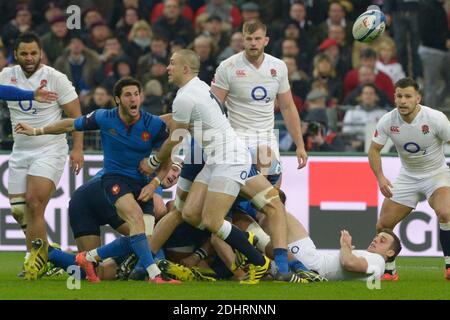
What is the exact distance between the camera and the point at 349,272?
1345 cm

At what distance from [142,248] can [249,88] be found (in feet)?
7.53

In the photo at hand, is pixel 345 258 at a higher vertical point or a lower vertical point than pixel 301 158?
lower

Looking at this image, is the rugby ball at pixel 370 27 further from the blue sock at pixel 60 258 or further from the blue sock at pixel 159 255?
the blue sock at pixel 60 258

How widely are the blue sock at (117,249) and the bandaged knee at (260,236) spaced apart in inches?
54.0

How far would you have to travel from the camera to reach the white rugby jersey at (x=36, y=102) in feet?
47.0

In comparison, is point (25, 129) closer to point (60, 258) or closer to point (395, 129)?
point (60, 258)

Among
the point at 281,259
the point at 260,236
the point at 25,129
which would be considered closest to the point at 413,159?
the point at 260,236

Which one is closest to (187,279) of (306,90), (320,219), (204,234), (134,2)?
(204,234)

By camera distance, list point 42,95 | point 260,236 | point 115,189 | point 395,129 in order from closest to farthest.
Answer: point 115,189
point 42,95
point 260,236
point 395,129

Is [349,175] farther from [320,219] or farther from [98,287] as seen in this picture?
[98,287]

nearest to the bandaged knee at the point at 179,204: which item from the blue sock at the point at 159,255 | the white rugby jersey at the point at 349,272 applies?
the blue sock at the point at 159,255

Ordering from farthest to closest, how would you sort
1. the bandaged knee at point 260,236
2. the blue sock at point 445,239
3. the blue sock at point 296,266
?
1. the blue sock at point 445,239
2. the bandaged knee at point 260,236
3. the blue sock at point 296,266

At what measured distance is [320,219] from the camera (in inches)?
696

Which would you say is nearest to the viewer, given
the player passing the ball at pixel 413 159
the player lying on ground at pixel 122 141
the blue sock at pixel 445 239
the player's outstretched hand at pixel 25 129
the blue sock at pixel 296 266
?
the player lying on ground at pixel 122 141
